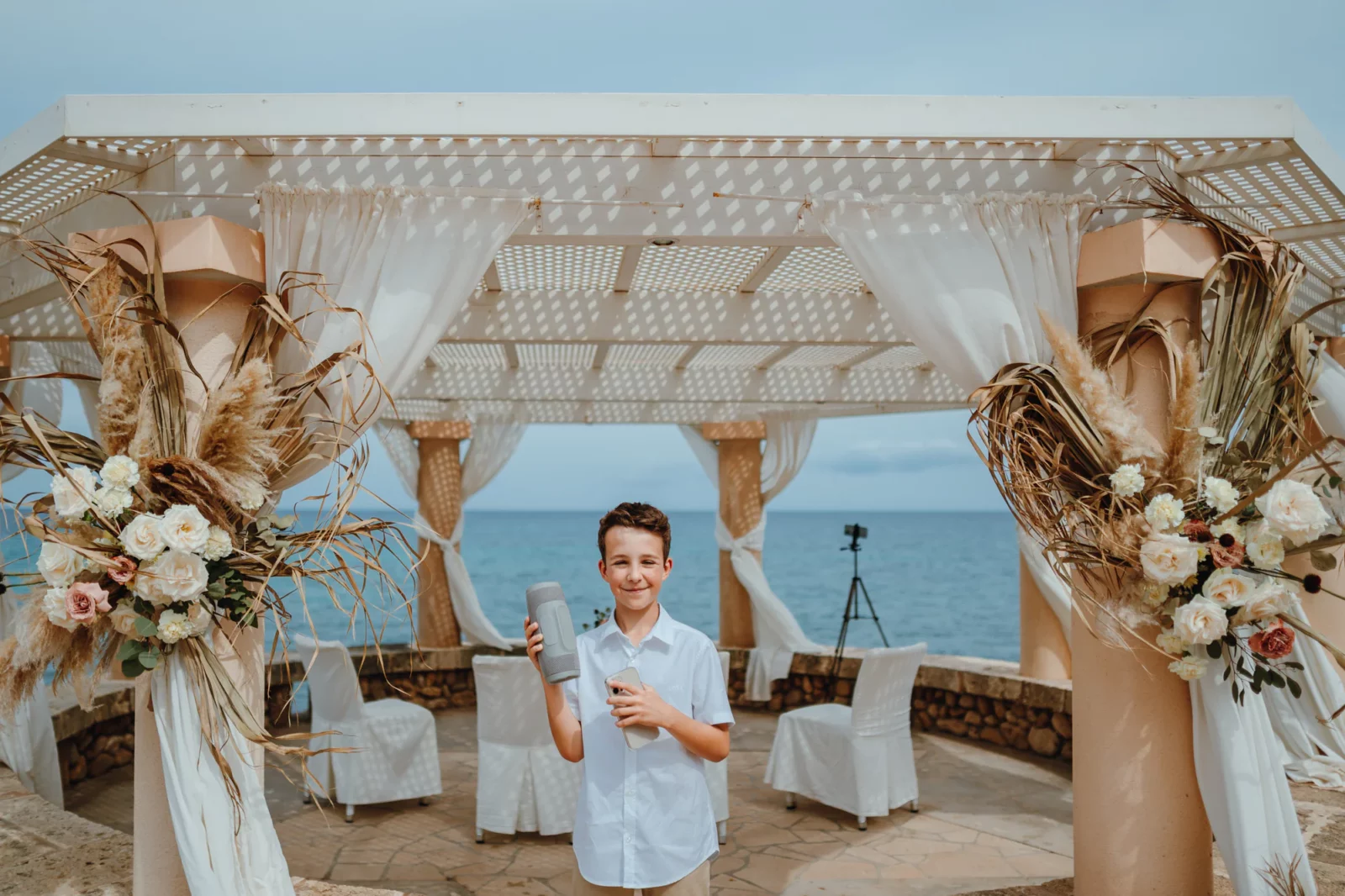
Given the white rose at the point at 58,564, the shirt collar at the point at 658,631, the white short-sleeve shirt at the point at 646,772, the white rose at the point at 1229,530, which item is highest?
the white rose at the point at 1229,530

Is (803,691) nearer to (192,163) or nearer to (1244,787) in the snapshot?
(1244,787)

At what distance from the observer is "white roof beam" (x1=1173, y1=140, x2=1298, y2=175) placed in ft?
9.72

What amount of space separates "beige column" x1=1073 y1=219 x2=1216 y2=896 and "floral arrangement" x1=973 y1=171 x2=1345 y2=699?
7 centimetres

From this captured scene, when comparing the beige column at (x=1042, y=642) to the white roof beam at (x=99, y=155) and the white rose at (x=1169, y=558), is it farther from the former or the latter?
the white roof beam at (x=99, y=155)

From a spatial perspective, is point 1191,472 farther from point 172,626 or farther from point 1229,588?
point 172,626

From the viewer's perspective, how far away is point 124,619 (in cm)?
238

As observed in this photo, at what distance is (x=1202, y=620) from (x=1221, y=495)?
0.34m

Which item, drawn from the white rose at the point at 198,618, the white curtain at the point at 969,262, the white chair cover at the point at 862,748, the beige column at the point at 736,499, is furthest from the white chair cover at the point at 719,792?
the beige column at the point at 736,499

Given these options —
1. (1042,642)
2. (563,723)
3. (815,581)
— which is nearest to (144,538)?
(563,723)

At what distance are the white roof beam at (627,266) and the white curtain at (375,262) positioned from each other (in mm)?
1051

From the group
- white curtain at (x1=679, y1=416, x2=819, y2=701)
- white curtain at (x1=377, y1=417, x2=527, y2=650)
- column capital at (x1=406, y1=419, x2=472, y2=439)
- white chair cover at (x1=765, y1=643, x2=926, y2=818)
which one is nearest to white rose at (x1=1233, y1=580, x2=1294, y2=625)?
white chair cover at (x1=765, y1=643, x2=926, y2=818)

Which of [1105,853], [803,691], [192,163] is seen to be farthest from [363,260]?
[803,691]

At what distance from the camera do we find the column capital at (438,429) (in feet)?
29.5

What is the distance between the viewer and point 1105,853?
2887mm
